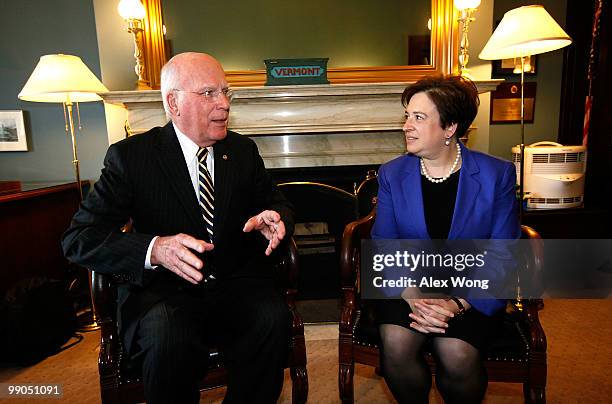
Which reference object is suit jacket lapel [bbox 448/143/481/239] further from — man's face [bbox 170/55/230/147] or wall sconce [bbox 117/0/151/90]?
wall sconce [bbox 117/0/151/90]

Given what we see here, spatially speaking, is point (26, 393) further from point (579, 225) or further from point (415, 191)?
point (579, 225)

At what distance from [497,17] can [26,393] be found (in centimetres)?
427

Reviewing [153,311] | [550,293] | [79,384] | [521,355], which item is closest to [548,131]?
[550,293]

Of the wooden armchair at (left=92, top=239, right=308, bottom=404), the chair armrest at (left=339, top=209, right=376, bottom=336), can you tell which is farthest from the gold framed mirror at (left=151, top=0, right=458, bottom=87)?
the wooden armchair at (left=92, top=239, right=308, bottom=404)

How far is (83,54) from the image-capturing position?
127 inches

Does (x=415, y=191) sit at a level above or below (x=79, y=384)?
above

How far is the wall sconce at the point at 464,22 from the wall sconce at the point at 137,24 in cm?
210

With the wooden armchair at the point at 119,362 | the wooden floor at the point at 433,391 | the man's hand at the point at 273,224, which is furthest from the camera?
the wooden floor at the point at 433,391

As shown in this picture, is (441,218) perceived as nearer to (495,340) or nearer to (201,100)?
(495,340)

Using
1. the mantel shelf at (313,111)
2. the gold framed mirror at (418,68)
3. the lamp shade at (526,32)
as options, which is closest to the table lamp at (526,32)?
the lamp shade at (526,32)

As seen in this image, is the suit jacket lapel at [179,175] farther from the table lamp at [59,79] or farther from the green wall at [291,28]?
the green wall at [291,28]

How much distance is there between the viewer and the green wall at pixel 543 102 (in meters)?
3.74

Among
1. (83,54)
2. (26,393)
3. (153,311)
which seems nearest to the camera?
(153,311)

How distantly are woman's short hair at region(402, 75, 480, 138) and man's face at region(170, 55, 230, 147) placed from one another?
0.73 meters
